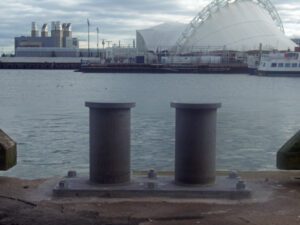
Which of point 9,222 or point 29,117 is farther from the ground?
point 9,222

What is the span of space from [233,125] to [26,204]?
20.5m

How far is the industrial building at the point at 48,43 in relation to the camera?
156 m

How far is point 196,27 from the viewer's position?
4737 inches

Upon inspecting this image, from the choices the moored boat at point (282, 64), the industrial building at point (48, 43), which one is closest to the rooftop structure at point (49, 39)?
the industrial building at point (48, 43)

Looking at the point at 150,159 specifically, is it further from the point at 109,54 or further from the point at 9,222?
the point at 109,54

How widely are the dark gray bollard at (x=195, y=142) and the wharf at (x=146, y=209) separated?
1.44ft

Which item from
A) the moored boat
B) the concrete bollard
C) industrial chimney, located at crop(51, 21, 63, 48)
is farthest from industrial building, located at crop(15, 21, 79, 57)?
the concrete bollard

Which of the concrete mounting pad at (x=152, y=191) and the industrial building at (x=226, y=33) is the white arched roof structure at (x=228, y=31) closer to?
the industrial building at (x=226, y=33)

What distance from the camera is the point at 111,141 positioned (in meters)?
6.56

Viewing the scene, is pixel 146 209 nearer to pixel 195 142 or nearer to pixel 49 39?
pixel 195 142

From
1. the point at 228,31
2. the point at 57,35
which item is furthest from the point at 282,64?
the point at 57,35

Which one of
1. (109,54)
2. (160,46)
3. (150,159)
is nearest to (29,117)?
(150,159)

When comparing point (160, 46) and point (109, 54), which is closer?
point (160, 46)

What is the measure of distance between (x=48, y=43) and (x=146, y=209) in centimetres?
16244
